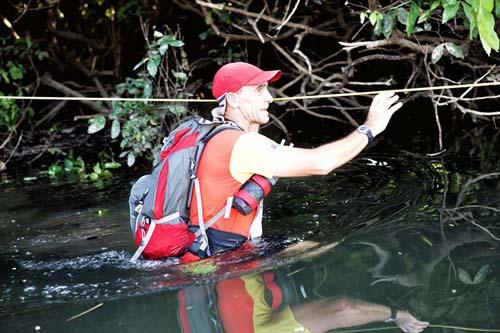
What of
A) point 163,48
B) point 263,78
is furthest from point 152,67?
point 263,78

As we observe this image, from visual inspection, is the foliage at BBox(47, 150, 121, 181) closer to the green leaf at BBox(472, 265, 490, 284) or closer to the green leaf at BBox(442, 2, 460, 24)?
the green leaf at BBox(442, 2, 460, 24)

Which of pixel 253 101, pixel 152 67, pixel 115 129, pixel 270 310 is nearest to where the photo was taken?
pixel 270 310

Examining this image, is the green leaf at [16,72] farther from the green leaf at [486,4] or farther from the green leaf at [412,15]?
the green leaf at [486,4]

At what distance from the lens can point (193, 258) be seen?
3998 mm

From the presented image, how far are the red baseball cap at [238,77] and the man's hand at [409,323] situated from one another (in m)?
1.46

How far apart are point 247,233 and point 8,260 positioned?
5.32ft

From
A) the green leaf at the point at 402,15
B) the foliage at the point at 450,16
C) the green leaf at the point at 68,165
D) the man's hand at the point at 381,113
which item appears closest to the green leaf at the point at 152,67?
the green leaf at the point at 68,165

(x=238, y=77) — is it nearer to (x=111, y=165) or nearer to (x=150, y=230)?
(x=150, y=230)

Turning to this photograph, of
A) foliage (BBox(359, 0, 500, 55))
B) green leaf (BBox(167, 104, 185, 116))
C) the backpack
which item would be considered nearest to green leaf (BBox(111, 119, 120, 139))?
green leaf (BBox(167, 104, 185, 116))

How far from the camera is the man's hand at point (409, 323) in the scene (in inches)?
115

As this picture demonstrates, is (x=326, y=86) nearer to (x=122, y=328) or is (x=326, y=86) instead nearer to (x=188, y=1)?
(x=188, y=1)

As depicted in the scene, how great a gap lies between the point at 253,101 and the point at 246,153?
44 cm

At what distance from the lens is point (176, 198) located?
387 centimetres

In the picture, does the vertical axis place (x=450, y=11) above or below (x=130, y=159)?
above
